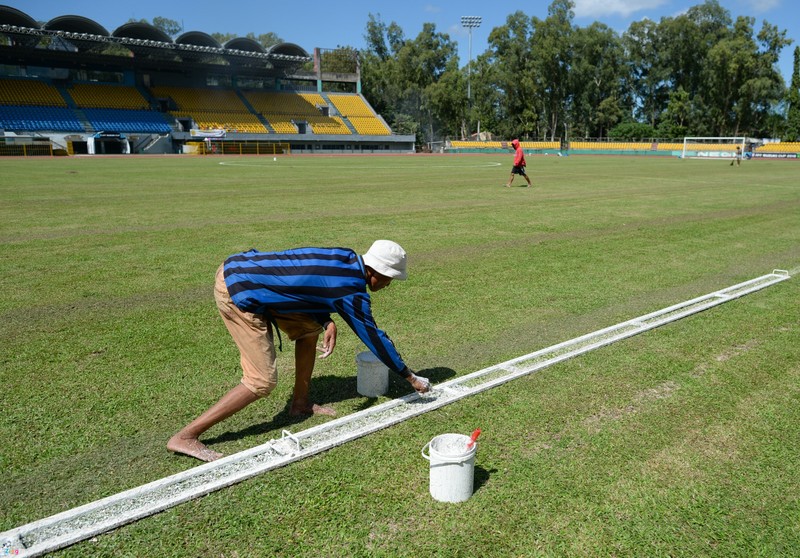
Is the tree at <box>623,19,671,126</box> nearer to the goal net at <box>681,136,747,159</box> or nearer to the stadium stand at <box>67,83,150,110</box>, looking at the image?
the goal net at <box>681,136,747,159</box>

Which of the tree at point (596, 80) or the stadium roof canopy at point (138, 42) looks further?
the tree at point (596, 80)

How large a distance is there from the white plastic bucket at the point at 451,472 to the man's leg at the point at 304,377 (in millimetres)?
1195

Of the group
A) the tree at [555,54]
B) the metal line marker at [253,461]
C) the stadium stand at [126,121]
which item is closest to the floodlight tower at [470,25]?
the tree at [555,54]

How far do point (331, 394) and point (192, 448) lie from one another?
1.25m

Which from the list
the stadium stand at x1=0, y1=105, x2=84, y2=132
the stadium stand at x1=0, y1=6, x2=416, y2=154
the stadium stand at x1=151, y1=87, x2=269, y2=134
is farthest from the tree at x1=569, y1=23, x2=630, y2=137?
the stadium stand at x1=0, y1=105, x2=84, y2=132

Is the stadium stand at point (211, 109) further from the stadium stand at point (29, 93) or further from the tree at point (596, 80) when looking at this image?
the tree at point (596, 80)

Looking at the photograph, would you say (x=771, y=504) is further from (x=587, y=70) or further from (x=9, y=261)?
(x=587, y=70)

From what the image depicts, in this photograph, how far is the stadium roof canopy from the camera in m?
50.4

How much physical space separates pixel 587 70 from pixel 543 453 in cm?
8789

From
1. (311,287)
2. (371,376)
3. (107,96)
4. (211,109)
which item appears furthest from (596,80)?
(311,287)

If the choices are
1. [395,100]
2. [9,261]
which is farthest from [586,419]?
[395,100]

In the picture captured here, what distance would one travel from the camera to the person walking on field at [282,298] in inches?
140

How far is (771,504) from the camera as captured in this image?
322 cm

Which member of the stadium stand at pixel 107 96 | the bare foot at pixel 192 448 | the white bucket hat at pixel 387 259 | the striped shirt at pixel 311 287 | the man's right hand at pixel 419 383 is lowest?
the bare foot at pixel 192 448
